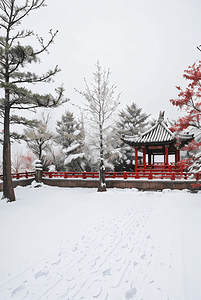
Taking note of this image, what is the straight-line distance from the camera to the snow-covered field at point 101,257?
2.52m

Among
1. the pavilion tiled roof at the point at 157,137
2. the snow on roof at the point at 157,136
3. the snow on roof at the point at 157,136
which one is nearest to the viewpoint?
the pavilion tiled roof at the point at 157,137

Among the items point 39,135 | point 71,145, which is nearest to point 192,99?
point 39,135

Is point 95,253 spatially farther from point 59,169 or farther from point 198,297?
point 59,169

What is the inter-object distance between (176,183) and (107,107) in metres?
7.08

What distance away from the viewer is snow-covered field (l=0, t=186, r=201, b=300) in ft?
8.27

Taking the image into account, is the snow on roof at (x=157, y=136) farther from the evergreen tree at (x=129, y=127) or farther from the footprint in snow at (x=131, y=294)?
the footprint in snow at (x=131, y=294)

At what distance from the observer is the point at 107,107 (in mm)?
11844

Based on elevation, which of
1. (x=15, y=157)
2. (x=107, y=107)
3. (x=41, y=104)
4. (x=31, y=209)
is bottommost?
(x=31, y=209)

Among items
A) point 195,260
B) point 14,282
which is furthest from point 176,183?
point 14,282

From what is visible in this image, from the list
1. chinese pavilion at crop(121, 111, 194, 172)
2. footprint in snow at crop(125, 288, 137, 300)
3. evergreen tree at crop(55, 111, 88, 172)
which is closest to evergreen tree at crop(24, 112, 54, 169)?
evergreen tree at crop(55, 111, 88, 172)

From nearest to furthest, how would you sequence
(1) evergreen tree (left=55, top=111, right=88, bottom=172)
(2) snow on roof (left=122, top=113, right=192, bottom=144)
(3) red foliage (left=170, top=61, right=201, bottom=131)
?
(3) red foliage (left=170, top=61, right=201, bottom=131)
(2) snow on roof (left=122, top=113, right=192, bottom=144)
(1) evergreen tree (left=55, top=111, right=88, bottom=172)

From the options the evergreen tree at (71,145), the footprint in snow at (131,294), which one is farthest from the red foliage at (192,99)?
the evergreen tree at (71,145)

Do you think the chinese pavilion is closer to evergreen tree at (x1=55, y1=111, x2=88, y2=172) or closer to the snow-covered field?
evergreen tree at (x1=55, y1=111, x2=88, y2=172)

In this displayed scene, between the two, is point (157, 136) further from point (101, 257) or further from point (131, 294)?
point (131, 294)
